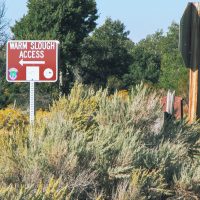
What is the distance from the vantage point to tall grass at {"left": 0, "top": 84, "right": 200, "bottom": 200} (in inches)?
218

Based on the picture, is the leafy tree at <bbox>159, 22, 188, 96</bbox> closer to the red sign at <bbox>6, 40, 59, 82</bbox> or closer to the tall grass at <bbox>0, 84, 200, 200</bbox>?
the red sign at <bbox>6, 40, 59, 82</bbox>

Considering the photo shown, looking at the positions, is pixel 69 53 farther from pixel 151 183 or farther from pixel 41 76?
pixel 151 183

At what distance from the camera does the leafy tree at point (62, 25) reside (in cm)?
5031

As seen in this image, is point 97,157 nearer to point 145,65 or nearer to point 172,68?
point 172,68

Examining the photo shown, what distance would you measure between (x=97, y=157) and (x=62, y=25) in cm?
4551

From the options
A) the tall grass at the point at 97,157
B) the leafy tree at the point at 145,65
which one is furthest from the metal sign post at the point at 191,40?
the leafy tree at the point at 145,65

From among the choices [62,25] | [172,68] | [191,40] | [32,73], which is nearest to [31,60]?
[32,73]

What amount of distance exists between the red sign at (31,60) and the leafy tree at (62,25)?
132ft

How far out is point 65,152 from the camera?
5.61m

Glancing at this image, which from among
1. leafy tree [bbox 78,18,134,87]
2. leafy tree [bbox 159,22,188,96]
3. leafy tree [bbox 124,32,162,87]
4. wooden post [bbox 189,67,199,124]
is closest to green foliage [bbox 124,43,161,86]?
leafy tree [bbox 124,32,162,87]

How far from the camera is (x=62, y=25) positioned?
167ft

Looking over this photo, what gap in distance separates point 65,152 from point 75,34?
46.2 meters

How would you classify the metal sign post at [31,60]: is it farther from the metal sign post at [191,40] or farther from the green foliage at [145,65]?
the green foliage at [145,65]

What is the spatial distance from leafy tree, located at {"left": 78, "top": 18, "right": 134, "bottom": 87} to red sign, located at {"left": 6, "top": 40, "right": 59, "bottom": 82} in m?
44.2
